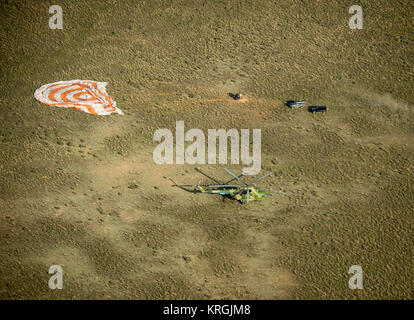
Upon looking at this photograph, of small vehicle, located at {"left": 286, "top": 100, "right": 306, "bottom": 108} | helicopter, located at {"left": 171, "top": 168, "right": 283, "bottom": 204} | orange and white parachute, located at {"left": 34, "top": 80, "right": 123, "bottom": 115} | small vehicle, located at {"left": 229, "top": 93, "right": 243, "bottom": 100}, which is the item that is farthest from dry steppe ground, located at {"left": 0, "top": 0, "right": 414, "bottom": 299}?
orange and white parachute, located at {"left": 34, "top": 80, "right": 123, "bottom": 115}

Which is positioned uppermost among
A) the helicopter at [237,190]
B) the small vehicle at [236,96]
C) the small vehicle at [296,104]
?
the small vehicle at [236,96]

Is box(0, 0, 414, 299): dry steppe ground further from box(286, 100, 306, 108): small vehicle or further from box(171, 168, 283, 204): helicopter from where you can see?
box(286, 100, 306, 108): small vehicle

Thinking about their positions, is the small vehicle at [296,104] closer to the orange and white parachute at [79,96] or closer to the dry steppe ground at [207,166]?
the dry steppe ground at [207,166]

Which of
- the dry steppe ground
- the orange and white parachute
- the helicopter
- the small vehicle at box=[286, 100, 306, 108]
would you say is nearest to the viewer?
the dry steppe ground

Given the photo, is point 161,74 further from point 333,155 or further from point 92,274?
point 92,274

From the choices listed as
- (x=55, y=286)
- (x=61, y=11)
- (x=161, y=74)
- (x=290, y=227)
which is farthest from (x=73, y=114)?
(x=290, y=227)

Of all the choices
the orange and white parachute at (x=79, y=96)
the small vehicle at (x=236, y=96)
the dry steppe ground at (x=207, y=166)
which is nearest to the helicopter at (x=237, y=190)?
the dry steppe ground at (x=207, y=166)
